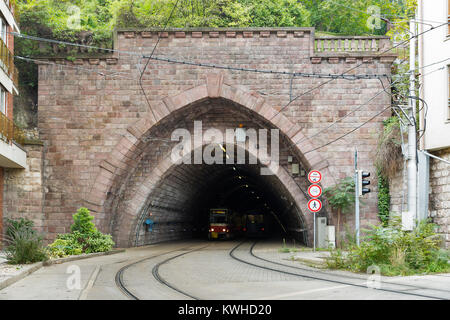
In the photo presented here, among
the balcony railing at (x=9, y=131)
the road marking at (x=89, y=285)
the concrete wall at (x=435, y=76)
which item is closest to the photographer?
the road marking at (x=89, y=285)

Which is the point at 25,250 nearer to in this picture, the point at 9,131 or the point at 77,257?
the point at 77,257

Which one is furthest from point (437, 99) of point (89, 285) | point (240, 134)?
point (89, 285)

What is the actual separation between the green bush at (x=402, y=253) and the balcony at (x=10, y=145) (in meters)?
12.2

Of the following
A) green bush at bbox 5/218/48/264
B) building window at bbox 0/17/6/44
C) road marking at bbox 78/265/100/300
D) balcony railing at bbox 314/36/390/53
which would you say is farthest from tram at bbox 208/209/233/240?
road marking at bbox 78/265/100/300

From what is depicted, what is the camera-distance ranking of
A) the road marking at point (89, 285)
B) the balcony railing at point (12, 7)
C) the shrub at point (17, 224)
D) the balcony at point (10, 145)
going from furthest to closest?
the shrub at point (17, 224) → the balcony railing at point (12, 7) → the balcony at point (10, 145) → the road marking at point (89, 285)

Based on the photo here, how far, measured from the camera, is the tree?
869 inches

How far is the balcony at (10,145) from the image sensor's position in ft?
63.3

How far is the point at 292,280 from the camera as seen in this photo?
11.6 m

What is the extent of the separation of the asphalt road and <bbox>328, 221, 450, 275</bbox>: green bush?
0.60 meters

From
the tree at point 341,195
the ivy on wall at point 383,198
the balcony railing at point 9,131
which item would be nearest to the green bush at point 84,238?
the balcony railing at point 9,131

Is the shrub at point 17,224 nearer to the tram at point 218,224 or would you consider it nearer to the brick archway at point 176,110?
the brick archway at point 176,110

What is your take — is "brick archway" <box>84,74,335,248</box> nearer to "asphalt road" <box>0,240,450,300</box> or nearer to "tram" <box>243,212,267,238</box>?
"asphalt road" <box>0,240,450,300</box>

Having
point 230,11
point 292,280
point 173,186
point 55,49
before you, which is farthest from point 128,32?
point 292,280

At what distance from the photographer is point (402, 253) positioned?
505 inches
